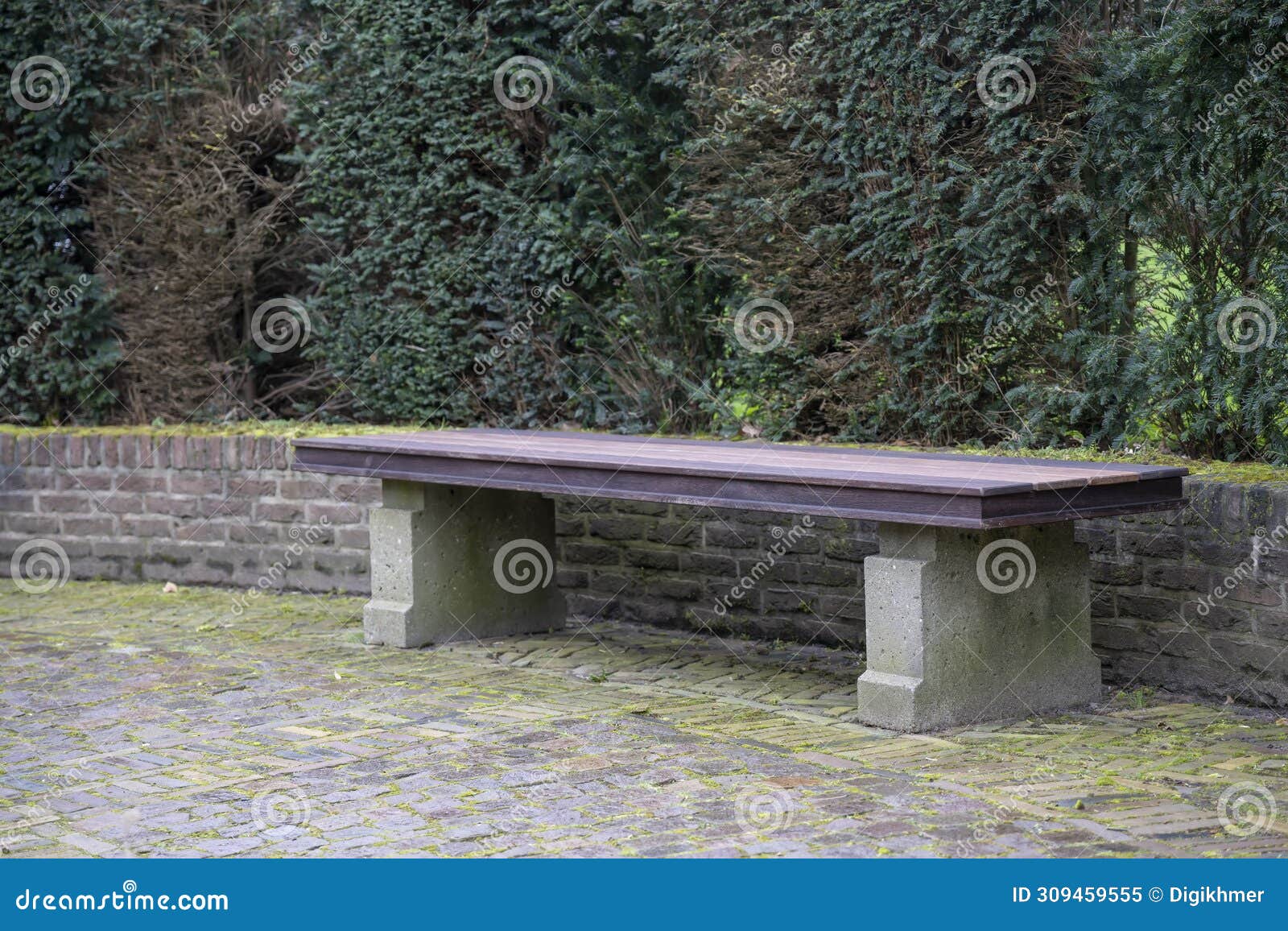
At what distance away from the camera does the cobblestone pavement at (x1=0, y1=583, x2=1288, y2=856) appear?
14.4 ft

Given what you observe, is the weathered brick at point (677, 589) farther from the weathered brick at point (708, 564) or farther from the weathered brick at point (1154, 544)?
the weathered brick at point (1154, 544)

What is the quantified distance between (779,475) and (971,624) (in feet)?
2.94

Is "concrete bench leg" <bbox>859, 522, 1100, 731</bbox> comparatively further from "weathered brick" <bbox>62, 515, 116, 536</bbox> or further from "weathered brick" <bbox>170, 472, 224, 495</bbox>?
"weathered brick" <bbox>62, 515, 116, 536</bbox>

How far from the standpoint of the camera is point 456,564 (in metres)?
7.68

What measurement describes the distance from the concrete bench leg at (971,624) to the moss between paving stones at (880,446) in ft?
2.35

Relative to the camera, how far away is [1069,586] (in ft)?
19.7

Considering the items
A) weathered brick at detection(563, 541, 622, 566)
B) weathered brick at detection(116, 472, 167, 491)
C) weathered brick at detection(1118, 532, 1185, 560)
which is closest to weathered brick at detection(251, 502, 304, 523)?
weathered brick at detection(116, 472, 167, 491)

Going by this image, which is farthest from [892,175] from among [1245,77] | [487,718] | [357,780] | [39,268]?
[39,268]

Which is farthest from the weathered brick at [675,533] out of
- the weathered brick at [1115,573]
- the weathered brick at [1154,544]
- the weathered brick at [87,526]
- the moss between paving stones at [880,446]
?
the weathered brick at [87,526]

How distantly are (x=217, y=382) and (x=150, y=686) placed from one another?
4.06 metres

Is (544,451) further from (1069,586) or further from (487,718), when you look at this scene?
(1069,586)

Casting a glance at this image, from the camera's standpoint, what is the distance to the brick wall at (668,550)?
603 cm

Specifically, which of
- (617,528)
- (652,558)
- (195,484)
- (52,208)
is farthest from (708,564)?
Answer: (52,208)

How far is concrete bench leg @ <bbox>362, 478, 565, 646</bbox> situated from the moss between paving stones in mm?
864
